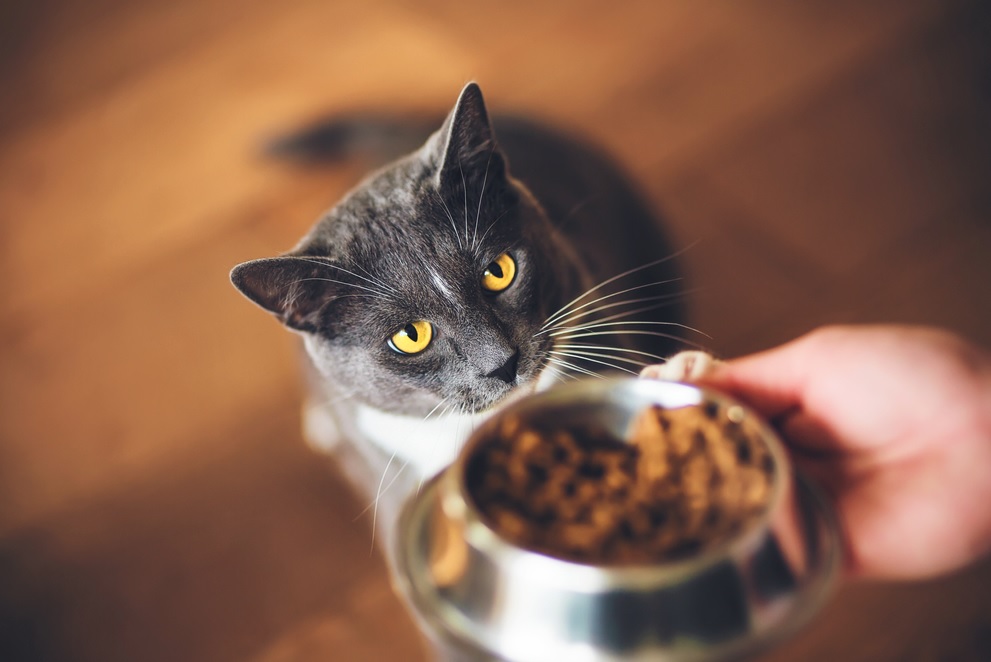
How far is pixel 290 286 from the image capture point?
29.3 inches

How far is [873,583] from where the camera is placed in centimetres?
89

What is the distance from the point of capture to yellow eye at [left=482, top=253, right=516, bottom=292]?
79 centimetres

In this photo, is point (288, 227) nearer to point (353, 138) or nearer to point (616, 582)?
point (353, 138)

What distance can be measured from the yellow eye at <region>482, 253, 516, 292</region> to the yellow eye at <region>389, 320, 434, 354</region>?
0.07m

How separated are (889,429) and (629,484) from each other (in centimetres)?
33

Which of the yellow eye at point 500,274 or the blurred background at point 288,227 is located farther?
the blurred background at point 288,227

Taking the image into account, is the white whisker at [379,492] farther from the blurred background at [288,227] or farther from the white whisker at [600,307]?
the white whisker at [600,307]

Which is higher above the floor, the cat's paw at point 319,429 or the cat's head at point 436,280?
the cat's head at point 436,280

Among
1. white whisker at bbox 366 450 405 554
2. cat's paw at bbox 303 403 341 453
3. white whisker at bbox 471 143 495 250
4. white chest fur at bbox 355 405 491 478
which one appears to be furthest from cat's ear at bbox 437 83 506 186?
cat's paw at bbox 303 403 341 453

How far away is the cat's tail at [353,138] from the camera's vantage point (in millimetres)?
1173

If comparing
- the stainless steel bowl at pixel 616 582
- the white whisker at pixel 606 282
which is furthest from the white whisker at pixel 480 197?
the stainless steel bowl at pixel 616 582

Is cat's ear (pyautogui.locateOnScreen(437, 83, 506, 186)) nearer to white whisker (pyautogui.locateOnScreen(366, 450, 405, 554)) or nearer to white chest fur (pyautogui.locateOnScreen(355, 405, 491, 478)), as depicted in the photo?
white chest fur (pyautogui.locateOnScreen(355, 405, 491, 478))

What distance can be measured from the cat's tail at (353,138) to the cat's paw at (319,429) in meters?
0.38

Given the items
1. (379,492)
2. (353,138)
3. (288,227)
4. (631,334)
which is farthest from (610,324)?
(353,138)
